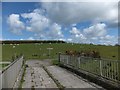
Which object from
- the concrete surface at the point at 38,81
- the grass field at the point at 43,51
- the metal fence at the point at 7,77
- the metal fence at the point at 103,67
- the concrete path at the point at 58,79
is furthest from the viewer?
the grass field at the point at 43,51

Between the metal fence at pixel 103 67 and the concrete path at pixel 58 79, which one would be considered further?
the concrete path at pixel 58 79

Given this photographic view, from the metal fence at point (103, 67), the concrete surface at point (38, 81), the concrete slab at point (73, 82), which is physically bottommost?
the concrete surface at point (38, 81)

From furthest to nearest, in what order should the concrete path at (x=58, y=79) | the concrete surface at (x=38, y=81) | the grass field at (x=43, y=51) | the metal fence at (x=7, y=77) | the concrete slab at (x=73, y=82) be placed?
1. the grass field at (x=43, y=51)
2. the concrete surface at (x=38, y=81)
3. the concrete path at (x=58, y=79)
4. the concrete slab at (x=73, y=82)
5. the metal fence at (x=7, y=77)

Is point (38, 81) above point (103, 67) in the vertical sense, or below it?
below

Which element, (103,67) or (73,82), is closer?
(103,67)

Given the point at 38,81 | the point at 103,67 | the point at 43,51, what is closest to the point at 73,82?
the point at 103,67

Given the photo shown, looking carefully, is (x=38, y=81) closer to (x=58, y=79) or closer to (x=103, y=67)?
(x=58, y=79)

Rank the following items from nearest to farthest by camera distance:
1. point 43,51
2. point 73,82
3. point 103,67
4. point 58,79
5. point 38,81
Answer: point 103,67, point 73,82, point 38,81, point 58,79, point 43,51

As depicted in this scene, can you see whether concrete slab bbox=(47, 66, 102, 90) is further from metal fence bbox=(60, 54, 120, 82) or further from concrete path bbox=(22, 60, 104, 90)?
metal fence bbox=(60, 54, 120, 82)

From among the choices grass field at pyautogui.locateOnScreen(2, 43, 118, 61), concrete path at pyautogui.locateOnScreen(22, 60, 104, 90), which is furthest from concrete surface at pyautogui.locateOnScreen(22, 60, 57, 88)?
grass field at pyautogui.locateOnScreen(2, 43, 118, 61)

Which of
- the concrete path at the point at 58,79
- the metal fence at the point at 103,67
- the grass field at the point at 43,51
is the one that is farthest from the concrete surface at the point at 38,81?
the grass field at the point at 43,51

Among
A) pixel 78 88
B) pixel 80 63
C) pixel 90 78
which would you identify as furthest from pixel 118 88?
pixel 80 63

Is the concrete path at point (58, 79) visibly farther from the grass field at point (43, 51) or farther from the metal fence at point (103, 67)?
the grass field at point (43, 51)

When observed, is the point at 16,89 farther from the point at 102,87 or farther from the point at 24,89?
the point at 102,87
